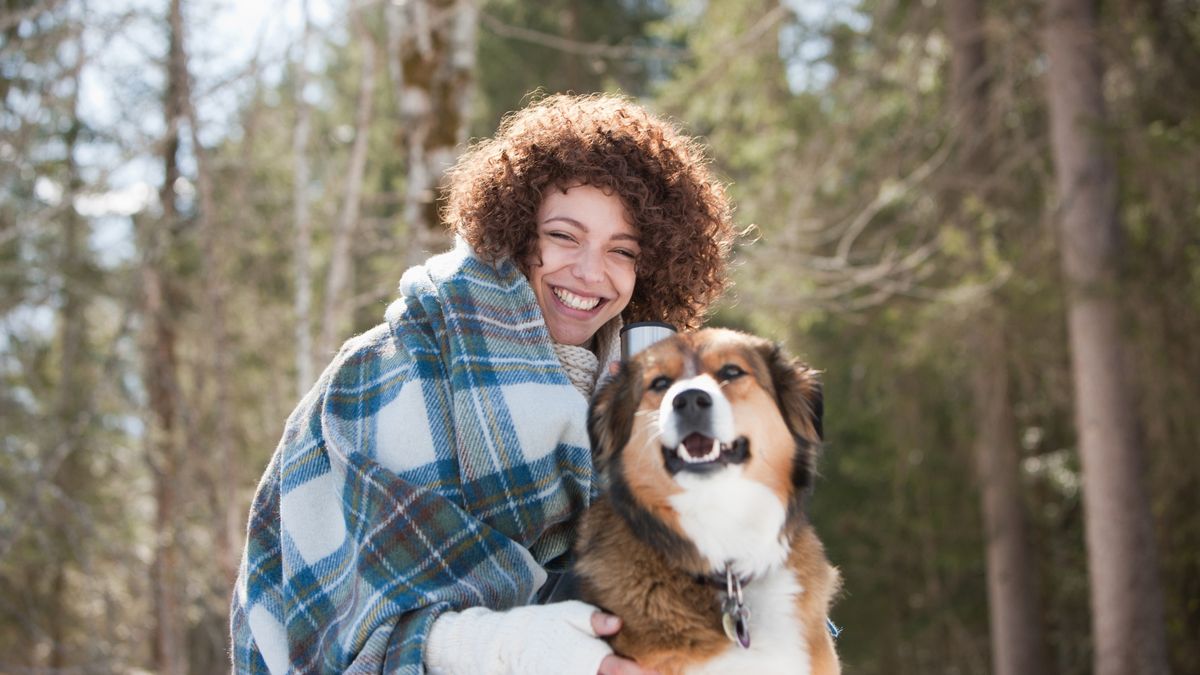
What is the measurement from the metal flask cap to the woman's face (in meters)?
0.23

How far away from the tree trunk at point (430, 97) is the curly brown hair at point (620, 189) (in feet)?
7.05

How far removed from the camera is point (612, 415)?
2.66 metres

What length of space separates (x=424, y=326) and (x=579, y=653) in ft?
2.83

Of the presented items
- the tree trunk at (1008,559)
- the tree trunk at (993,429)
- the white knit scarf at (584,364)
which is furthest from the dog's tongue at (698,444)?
the tree trunk at (1008,559)

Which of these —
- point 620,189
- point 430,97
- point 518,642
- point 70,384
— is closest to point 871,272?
point 430,97

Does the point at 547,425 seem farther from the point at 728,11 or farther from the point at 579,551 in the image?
the point at 728,11

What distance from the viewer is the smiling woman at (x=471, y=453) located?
97.5 inches

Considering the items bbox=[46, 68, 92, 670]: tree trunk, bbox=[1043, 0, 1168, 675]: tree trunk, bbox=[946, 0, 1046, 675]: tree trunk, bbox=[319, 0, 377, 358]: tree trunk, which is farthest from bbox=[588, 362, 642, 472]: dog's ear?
bbox=[946, 0, 1046, 675]: tree trunk

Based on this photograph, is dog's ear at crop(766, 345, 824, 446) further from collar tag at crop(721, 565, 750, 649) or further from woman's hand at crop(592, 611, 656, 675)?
woman's hand at crop(592, 611, 656, 675)

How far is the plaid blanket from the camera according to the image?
2.54 metres

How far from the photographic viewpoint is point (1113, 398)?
998 cm

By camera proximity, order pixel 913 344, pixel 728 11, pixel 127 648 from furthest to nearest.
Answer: pixel 913 344
pixel 728 11
pixel 127 648

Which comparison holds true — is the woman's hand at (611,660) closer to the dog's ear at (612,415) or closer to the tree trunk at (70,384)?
the dog's ear at (612,415)

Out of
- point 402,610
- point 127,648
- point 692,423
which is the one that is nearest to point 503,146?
point 692,423
